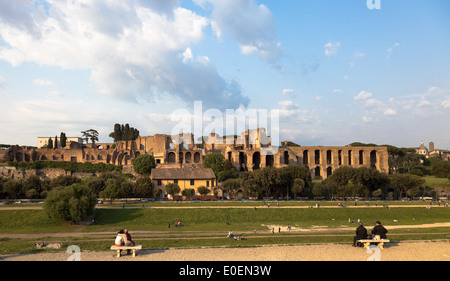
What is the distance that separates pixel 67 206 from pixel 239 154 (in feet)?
140

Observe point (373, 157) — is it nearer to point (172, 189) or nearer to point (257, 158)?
point (257, 158)

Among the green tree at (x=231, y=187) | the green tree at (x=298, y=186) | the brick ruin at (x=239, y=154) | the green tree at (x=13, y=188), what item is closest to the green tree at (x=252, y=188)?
the green tree at (x=231, y=187)

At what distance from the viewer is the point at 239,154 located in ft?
220

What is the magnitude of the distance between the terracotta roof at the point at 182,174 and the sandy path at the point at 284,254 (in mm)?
31734

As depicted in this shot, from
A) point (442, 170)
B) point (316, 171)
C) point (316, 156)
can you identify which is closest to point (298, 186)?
point (316, 171)

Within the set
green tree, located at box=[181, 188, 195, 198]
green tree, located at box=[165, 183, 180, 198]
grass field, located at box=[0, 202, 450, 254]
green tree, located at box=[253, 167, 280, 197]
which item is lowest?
grass field, located at box=[0, 202, 450, 254]

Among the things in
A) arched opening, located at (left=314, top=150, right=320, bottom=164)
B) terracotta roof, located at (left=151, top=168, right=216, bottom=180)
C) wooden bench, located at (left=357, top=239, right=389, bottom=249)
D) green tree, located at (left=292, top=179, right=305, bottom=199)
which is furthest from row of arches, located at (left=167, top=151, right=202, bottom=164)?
wooden bench, located at (left=357, top=239, right=389, bottom=249)

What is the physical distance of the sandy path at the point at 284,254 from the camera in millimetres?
12086

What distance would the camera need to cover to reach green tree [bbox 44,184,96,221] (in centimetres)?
2777

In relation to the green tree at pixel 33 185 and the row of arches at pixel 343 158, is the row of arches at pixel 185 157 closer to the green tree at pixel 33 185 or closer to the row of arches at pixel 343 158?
the row of arches at pixel 343 158

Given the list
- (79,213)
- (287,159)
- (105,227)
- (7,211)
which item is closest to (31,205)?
(7,211)

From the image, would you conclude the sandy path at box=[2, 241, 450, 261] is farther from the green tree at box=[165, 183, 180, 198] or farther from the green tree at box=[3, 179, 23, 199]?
the green tree at box=[3, 179, 23, 199]

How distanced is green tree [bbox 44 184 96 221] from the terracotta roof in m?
16.2
